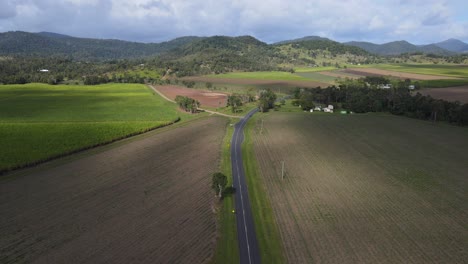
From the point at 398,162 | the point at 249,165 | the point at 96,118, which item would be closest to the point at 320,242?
the point at 249,165

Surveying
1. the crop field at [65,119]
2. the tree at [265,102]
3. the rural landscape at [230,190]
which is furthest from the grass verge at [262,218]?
the tree at [265,102]

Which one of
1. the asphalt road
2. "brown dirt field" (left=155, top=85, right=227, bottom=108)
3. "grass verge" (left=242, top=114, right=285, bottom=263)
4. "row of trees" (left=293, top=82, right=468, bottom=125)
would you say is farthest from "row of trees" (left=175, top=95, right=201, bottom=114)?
"grass verge" (left=242, top=114, right=285, bottom=263)

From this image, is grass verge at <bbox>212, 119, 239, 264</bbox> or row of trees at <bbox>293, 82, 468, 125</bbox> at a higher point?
row of trees at <bbox>293, 82, 468, 125</bbox>

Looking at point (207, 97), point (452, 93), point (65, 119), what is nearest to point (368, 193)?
point (65, 119)

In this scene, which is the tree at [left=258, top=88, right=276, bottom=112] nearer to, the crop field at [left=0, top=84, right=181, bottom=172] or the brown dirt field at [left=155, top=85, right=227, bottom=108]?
the brown dirt field at [left=155, top=85, right=227, bottom=108]

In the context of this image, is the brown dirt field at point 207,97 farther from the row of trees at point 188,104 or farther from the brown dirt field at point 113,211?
the brown dirt field at point 113,211

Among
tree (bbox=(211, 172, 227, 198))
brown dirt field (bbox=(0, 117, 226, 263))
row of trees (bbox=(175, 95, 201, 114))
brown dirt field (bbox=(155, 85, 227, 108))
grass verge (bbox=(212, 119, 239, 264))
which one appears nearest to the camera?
grass verge (bbox=(212, 119, 239, 264))

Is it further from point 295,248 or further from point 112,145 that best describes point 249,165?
point 112,145
